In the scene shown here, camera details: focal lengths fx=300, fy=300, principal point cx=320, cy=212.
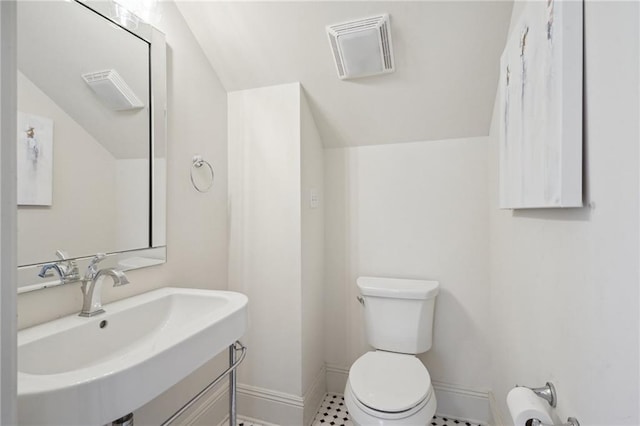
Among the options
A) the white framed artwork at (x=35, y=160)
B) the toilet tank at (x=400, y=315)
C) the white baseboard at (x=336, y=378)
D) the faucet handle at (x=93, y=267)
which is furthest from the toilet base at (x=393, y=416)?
the white framed artwork at (x=35, y=160)

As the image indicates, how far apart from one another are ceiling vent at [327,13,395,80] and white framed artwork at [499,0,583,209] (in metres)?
0.54

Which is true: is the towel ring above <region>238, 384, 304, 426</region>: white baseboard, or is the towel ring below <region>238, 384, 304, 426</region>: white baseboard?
above

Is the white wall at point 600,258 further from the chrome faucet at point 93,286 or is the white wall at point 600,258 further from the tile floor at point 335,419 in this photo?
the chrome faucet at point 93,286

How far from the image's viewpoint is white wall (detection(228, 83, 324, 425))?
1646 millimetres

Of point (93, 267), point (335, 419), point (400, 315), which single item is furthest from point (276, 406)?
point (93, 267)

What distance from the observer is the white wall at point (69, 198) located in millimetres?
936

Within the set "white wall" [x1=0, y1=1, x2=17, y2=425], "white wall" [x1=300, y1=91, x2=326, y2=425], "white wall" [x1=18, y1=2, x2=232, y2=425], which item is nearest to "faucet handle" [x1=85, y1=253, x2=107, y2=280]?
"white wall" [x1=18, y1=2, x2=232, y2=425]

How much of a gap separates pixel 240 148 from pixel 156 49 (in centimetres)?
61

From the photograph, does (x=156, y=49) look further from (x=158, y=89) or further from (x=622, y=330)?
(x=622, y=330)

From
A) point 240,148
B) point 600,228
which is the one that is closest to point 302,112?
point 240,148

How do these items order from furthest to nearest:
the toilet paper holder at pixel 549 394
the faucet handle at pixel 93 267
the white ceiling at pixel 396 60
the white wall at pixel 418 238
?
1. the white wall at pixel 418 238
2. the white ceiling at pixel 396 60
3. the faucet handle at pixel 93 267
4. the toilet paper holder at pixel 549 394

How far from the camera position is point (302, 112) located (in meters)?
1.67

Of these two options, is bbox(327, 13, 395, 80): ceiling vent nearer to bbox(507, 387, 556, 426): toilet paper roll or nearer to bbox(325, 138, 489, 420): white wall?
bbox(325, 138, 489, 420): white wall

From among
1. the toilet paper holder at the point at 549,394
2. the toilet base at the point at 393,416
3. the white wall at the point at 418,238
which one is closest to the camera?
the toilet paper holder at the point at 549,394
